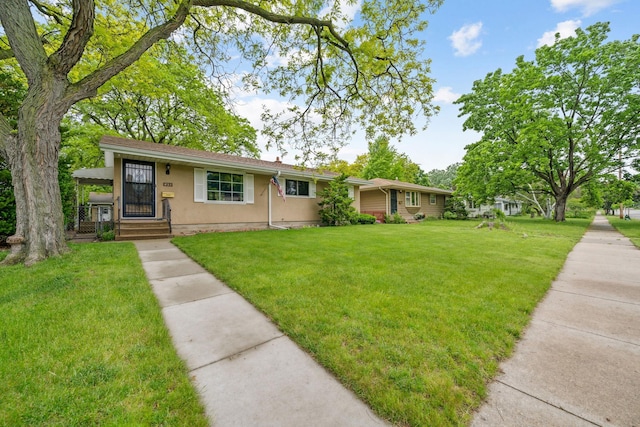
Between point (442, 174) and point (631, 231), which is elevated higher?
point (442, 174)

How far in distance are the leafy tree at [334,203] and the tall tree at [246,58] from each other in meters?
5.62

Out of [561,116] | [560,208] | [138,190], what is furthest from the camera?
[560,208]

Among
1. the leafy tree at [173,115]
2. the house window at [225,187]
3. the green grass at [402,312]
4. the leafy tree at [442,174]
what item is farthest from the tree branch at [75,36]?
the leafy tree at [442,174]

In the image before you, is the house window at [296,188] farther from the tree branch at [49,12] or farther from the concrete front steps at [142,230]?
the tree branch at [49,12]

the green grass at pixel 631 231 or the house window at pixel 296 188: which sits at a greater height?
the house window at pixel 296 188

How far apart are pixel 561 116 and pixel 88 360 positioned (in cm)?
2281

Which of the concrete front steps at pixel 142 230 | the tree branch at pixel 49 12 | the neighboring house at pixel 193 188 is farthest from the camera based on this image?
the neighboring house at pixel 193 188

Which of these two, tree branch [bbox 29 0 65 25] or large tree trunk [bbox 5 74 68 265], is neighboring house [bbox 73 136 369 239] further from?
tree branch [bbox 29 0 65 25]

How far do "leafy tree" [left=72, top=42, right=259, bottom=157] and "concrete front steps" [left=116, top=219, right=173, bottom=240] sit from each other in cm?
717

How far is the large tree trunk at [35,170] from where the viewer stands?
15.2ft

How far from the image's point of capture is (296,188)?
41.5ft

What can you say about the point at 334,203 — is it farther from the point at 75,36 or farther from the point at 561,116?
the point at 561,116

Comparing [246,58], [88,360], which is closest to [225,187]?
[246,58]

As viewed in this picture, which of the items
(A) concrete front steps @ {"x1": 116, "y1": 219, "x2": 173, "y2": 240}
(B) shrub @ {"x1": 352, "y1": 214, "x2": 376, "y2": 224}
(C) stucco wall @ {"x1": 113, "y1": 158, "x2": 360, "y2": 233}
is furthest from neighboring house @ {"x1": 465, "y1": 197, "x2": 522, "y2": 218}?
(A) concrete front steps @ {"x1": 116, "y1": 219, "x2": 173, "y2": 240}
